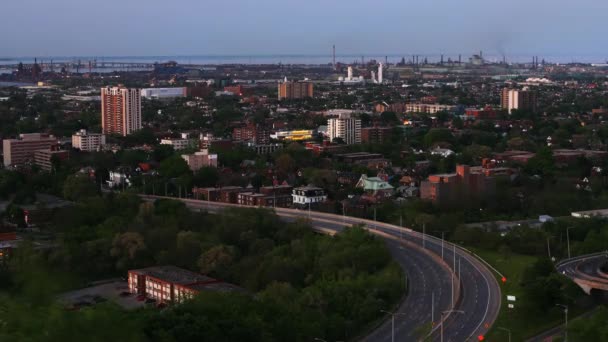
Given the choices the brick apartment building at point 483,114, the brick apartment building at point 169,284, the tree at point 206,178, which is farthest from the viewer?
the brick apartment building at point 483,114

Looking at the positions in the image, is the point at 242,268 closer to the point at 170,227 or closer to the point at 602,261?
the point at 170,227

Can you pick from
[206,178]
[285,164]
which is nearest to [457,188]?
[206,178]

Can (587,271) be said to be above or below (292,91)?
below

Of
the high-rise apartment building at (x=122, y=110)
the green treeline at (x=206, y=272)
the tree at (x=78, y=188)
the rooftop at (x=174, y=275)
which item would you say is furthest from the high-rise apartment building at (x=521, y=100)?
the rooftop at (x=174, y=275)

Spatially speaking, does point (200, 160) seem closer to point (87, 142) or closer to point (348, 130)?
point (87, 142)

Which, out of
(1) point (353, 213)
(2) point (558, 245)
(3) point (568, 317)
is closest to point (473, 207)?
(1) point (353, 213)

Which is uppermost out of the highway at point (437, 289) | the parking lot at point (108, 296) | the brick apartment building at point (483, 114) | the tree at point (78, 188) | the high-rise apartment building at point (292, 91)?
the high-rise apartment building at point (292, 91)

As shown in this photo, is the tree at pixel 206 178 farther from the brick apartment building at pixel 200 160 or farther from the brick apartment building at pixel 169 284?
the brick apartment building at pixel 169 284
